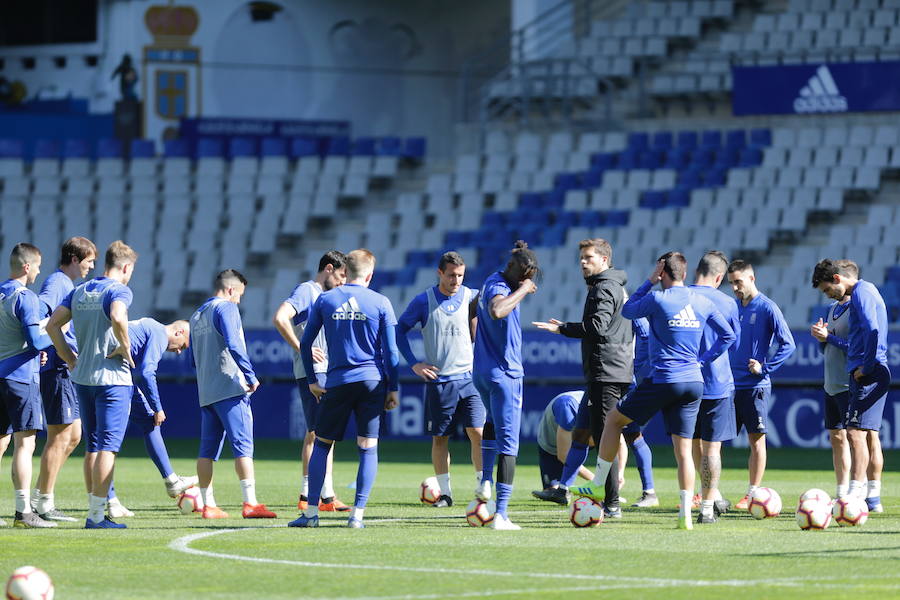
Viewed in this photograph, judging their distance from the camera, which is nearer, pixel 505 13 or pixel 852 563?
pixel 852 563

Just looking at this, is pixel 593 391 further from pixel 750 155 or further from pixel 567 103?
pixel 567 103

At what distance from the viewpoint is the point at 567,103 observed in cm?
3012

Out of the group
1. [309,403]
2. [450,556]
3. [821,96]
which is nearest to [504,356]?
[450,556]

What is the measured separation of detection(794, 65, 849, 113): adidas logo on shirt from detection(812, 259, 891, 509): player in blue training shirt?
1535cm

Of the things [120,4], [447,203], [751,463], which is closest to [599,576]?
[751,463]

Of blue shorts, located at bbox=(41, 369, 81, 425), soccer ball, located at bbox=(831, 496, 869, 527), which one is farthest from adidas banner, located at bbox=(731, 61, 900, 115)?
blue shorts, located at bbox=(41, 369, 81, 425)

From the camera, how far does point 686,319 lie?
37.1 feet

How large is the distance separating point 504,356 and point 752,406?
8.69 ft

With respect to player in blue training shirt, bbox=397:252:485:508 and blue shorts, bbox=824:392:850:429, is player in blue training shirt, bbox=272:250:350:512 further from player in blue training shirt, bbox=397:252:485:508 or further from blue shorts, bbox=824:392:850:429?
blue shorts, bbox=824:392:850:429

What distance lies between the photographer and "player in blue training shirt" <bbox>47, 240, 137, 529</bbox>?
36.5 ft

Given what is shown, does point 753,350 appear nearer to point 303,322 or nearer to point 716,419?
point 716,419

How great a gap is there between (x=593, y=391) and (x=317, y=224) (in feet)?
64.5

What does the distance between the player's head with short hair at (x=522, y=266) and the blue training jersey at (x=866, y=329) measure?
254cm

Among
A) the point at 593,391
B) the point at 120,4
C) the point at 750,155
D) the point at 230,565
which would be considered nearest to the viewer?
the point at 230,565
